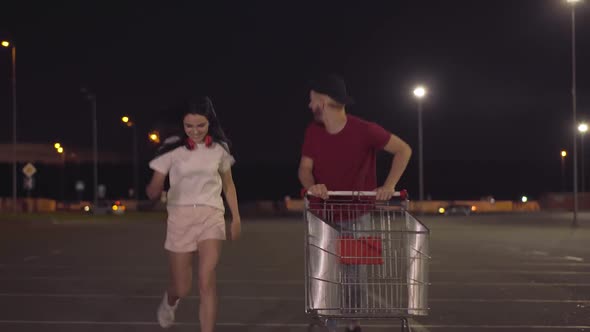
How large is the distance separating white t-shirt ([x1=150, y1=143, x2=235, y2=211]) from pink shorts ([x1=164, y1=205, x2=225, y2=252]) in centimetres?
5

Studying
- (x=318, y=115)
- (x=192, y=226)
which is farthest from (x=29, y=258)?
(x=318, y=115)

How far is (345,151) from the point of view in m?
6.42

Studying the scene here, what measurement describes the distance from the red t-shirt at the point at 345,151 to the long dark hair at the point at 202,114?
798 mm

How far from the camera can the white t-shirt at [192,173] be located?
6.82 m

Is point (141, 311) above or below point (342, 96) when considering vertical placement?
below

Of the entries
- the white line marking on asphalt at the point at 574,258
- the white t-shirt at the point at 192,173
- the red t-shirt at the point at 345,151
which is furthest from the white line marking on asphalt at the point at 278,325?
the white line marking on asphalt at the point at 574,258

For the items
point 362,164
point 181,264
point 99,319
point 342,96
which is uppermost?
point 342,96

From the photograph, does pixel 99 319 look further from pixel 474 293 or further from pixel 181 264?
pixel 474 293

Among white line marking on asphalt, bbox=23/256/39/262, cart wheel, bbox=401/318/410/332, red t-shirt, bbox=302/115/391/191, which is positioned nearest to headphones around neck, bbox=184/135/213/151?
red t-shirt, bbox=302/115/391/191

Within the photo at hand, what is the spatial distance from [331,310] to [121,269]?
9.76 meters

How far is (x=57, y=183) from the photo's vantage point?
12700 cm

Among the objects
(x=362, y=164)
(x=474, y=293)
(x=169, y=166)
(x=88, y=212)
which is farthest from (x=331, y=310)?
(x=88, y=212)

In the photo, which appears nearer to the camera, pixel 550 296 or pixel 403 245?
pixel 403 245

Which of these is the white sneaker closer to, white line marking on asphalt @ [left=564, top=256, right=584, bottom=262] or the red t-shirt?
the red t-shirt
